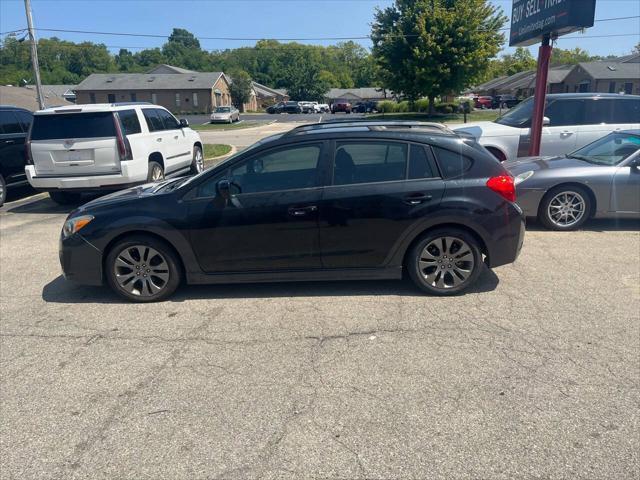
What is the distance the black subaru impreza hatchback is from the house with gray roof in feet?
230

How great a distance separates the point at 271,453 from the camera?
2822 millimetres

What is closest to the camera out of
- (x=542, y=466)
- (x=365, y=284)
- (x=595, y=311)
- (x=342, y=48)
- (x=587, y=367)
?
(x=542, y=466)

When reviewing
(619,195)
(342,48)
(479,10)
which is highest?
(342,48)

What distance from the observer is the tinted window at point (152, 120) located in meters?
10.1

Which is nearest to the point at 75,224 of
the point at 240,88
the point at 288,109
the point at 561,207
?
the point at 561,207

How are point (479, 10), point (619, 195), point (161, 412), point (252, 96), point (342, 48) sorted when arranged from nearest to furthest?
point (161, 412)
point (619, 195)
point (479, 10)
point (252, 96)
point (342, 48)

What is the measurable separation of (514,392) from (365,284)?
2.20 m

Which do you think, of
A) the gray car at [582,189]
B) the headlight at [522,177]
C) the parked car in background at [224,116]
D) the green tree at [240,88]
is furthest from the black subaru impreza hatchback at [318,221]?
the green tree at [240,88]

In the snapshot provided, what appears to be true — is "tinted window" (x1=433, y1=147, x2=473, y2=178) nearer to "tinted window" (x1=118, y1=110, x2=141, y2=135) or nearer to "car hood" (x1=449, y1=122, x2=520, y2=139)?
"car hood" (x1=449, y1=122, x2=520, y2=139)

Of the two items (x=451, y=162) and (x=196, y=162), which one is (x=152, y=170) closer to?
(x=196, y=162)

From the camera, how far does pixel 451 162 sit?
16.2 ft

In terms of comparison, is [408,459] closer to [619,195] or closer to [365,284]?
[365,284]

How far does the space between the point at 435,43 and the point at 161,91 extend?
46.8 m

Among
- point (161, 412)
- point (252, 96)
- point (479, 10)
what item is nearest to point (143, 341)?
point (161, 412)
